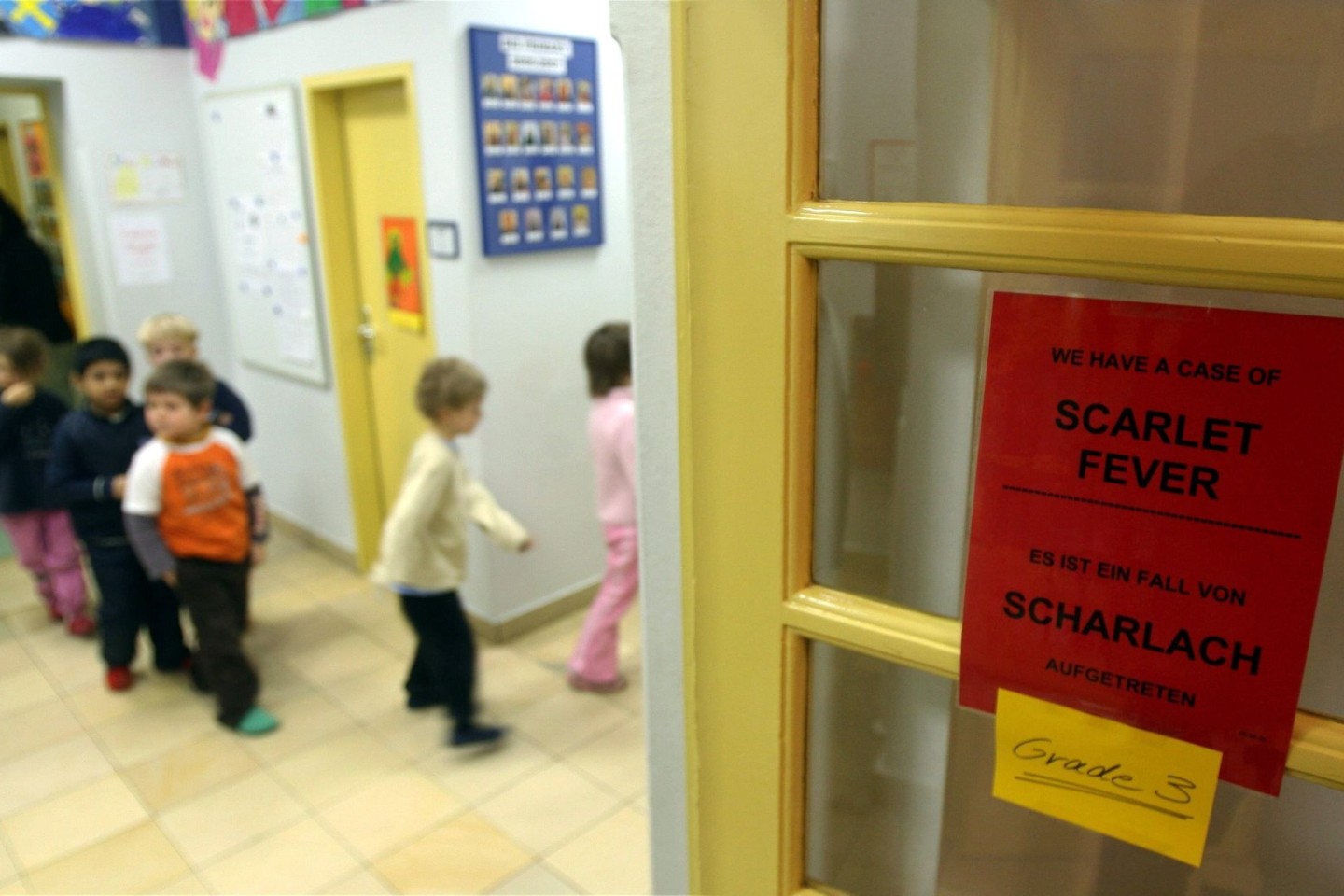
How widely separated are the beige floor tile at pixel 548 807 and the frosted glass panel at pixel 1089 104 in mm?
2193

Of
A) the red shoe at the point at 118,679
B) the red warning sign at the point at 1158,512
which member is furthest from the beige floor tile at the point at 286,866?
the red warning sign at the point at 1158,512

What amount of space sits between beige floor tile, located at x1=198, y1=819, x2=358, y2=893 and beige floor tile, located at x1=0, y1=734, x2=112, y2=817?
672mm

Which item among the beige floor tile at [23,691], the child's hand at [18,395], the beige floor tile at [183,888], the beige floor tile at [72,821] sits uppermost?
the child's hand at [18,395]

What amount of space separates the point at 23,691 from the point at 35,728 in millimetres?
299

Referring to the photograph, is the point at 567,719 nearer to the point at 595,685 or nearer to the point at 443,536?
the point at 595,685

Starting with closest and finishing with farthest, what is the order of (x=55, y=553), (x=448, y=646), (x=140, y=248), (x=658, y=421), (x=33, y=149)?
(x=658, y=421), (x=448, y=646), (x=55, y=553), (x=140, y=248), (x=33, y=149)

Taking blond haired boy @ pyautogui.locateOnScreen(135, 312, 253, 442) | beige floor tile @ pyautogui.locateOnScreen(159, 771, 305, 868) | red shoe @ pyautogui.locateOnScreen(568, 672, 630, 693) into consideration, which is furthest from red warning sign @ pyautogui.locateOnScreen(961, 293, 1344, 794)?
blond haired boy @ pyautogui.locateOnScreen(135, 312, 253, 442)

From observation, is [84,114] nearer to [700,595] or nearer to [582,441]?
[582,441]

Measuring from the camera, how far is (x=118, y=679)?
3.22 m

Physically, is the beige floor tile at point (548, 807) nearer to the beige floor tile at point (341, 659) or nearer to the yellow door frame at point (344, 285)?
the beige floor tile at point (341, 659)

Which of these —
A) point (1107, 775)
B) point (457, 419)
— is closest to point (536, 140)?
point (457, 419)

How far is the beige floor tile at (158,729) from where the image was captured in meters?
2.89

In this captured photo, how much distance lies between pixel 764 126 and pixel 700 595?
45 cm

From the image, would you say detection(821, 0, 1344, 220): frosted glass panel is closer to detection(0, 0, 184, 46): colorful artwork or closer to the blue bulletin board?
the blue bulletin board
